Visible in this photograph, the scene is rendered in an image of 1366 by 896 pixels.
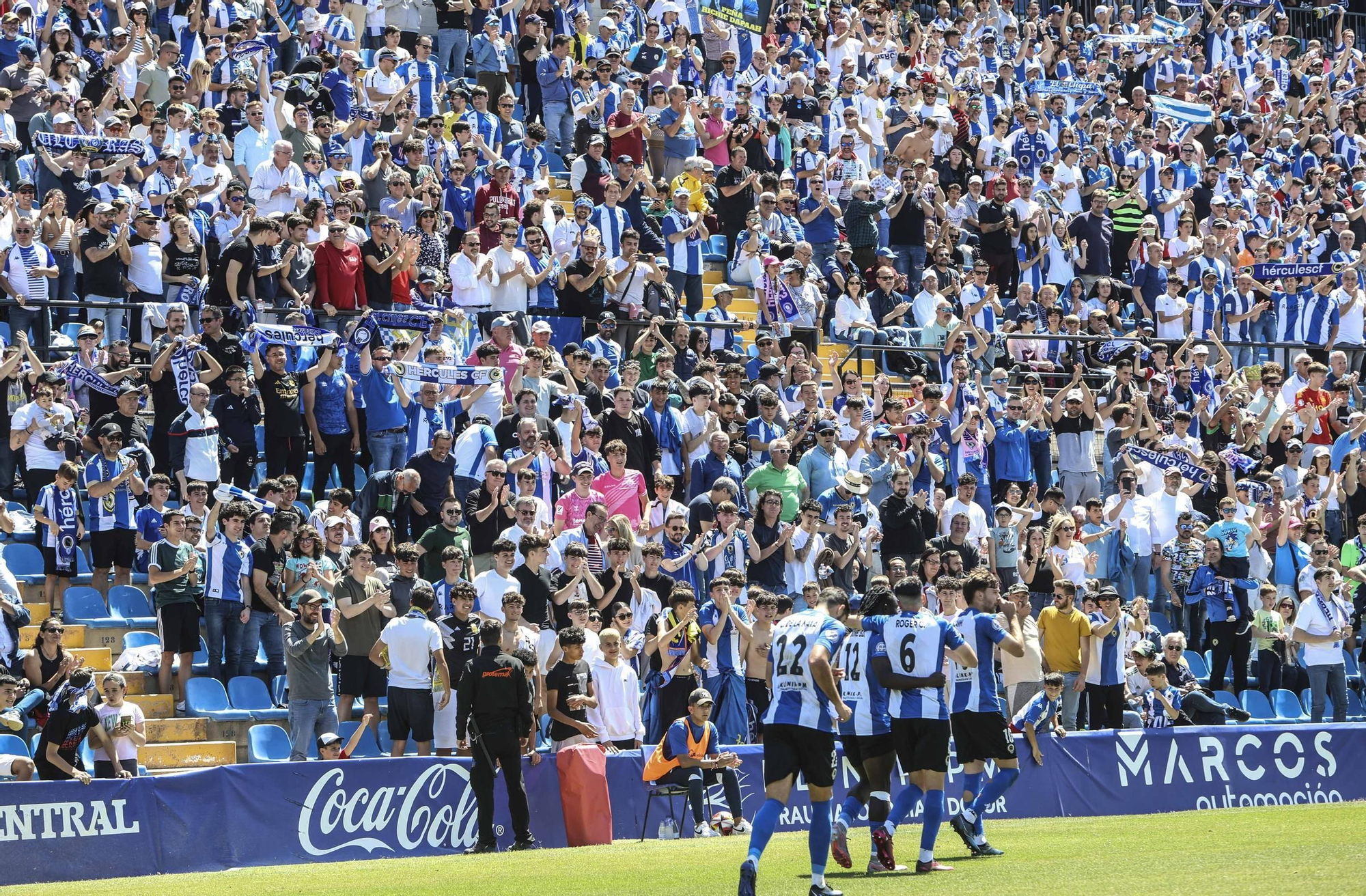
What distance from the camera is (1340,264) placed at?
27766 millimetres

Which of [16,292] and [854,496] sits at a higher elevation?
[16,292]

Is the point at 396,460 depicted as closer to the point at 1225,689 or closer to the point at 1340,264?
the point at 1225,689

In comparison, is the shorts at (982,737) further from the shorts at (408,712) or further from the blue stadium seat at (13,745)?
the blue stadium seat at (13,745)

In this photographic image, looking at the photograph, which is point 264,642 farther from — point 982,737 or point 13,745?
point 982,737

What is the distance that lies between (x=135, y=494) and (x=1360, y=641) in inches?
566

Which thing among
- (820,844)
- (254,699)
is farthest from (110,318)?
(820,844)

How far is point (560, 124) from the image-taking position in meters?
26.1

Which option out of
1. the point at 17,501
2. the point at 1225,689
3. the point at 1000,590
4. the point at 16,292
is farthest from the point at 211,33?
the point at 1225,689

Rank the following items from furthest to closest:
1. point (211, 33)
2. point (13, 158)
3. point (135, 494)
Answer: point (211, 33) → point (13, 158) → point (135, 494)

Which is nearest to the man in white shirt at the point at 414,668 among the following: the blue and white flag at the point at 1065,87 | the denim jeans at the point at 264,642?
the denim jeans at the point at 264,642

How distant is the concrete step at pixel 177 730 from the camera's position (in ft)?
54.6

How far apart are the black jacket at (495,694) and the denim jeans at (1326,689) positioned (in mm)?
10317

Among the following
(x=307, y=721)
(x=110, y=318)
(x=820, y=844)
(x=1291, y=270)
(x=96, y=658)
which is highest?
(x=1291, y=270)

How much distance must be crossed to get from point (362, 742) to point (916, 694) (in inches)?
231
